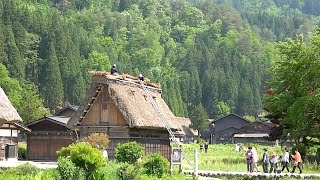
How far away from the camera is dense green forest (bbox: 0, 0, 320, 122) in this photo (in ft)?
278

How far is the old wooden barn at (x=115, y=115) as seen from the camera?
32781 millimetres

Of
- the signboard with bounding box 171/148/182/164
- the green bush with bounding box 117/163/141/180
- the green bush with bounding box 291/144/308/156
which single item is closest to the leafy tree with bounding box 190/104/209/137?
the green bush with bounding box 291/144/308/156

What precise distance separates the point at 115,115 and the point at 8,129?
30.0 feet

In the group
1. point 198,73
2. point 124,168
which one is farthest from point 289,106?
point 198,73

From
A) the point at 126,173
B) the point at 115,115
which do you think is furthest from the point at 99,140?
the point at 126,173

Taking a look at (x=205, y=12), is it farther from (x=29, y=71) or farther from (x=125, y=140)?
(x=125, y=140)

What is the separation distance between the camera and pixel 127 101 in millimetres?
32875

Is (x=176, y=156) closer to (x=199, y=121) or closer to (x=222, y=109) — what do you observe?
(x=199, y=121)

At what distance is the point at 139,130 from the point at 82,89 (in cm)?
5835

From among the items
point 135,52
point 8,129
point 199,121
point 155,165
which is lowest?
point 155,165

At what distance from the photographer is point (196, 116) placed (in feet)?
307

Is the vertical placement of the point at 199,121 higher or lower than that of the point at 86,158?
higher

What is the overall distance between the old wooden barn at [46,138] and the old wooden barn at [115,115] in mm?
→ 7588

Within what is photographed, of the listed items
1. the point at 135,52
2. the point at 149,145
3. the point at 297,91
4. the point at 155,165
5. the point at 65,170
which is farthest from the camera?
the point at 135,52
